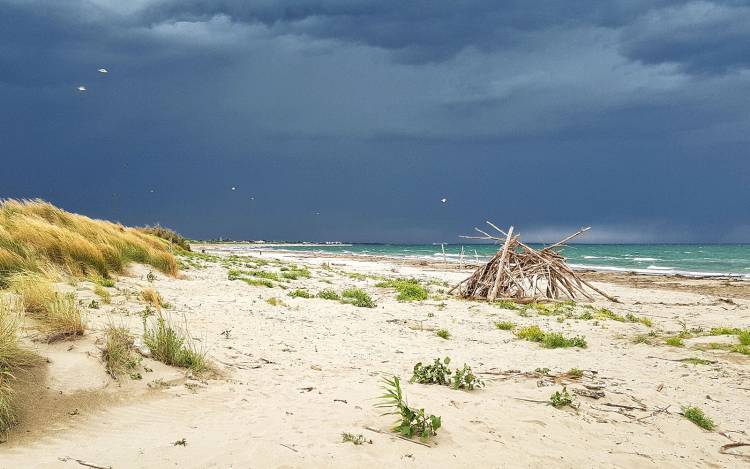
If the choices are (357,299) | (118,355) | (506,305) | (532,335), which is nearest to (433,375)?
(118,355)

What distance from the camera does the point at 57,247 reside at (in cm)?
1218

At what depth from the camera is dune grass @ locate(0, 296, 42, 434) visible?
14.7ft

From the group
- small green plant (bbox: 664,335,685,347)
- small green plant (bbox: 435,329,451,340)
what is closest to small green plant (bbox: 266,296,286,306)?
small green plant (bbox: 435,329,451,340)

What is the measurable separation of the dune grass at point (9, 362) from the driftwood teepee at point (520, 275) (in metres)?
14.6

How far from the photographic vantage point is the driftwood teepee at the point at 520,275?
18.0 metres

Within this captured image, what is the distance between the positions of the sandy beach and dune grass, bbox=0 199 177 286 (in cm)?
118

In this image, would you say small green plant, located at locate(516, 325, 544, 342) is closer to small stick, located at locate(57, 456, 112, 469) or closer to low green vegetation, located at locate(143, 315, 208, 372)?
low green vegetation, located at locate(143, 315, 208, 372)

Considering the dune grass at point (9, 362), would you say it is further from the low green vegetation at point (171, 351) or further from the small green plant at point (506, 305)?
the small green plant at point (506, 305)

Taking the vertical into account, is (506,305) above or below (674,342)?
above

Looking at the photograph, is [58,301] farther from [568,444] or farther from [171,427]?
[568,444]

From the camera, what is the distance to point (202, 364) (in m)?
6.48

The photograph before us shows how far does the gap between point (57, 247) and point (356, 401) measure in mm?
10096

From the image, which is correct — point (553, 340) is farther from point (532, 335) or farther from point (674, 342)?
point (674, 342)

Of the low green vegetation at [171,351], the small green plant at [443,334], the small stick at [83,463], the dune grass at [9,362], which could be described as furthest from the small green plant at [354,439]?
the small green plant at [443,334]
